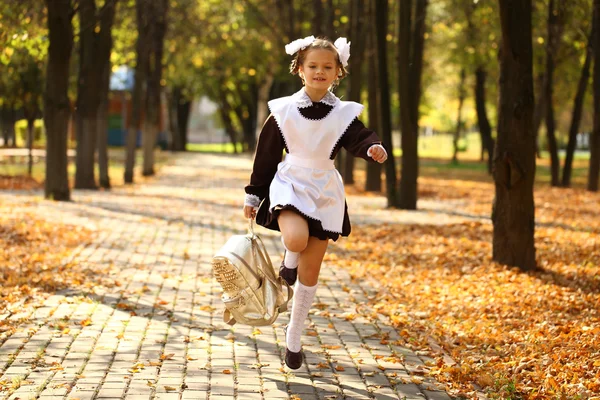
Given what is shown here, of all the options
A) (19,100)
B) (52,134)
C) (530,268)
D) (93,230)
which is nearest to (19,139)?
(19,100)

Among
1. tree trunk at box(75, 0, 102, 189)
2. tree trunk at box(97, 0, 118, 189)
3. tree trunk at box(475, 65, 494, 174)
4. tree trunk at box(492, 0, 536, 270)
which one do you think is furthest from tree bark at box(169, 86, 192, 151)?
tree trunk at box(492, 0, 536, 270)

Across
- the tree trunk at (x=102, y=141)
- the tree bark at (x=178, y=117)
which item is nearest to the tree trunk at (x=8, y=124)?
the tree bark at (x=178, y=117)

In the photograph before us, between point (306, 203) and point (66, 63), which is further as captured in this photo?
point (66, 63)

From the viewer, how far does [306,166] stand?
577 centimetres

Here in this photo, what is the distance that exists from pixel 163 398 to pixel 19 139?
205ft

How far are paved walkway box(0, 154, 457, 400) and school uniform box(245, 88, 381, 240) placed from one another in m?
0.96

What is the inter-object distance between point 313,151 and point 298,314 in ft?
3.37

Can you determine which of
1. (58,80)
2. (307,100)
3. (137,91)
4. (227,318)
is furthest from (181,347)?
(137,91)

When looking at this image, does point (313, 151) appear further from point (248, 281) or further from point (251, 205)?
point (248, 281)

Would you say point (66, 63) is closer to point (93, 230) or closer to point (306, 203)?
point (93, 230)

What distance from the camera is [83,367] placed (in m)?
5.89

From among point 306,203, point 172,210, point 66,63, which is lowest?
point 172,210

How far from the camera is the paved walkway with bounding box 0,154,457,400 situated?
5520mm

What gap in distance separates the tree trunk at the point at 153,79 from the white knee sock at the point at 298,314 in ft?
71.5
